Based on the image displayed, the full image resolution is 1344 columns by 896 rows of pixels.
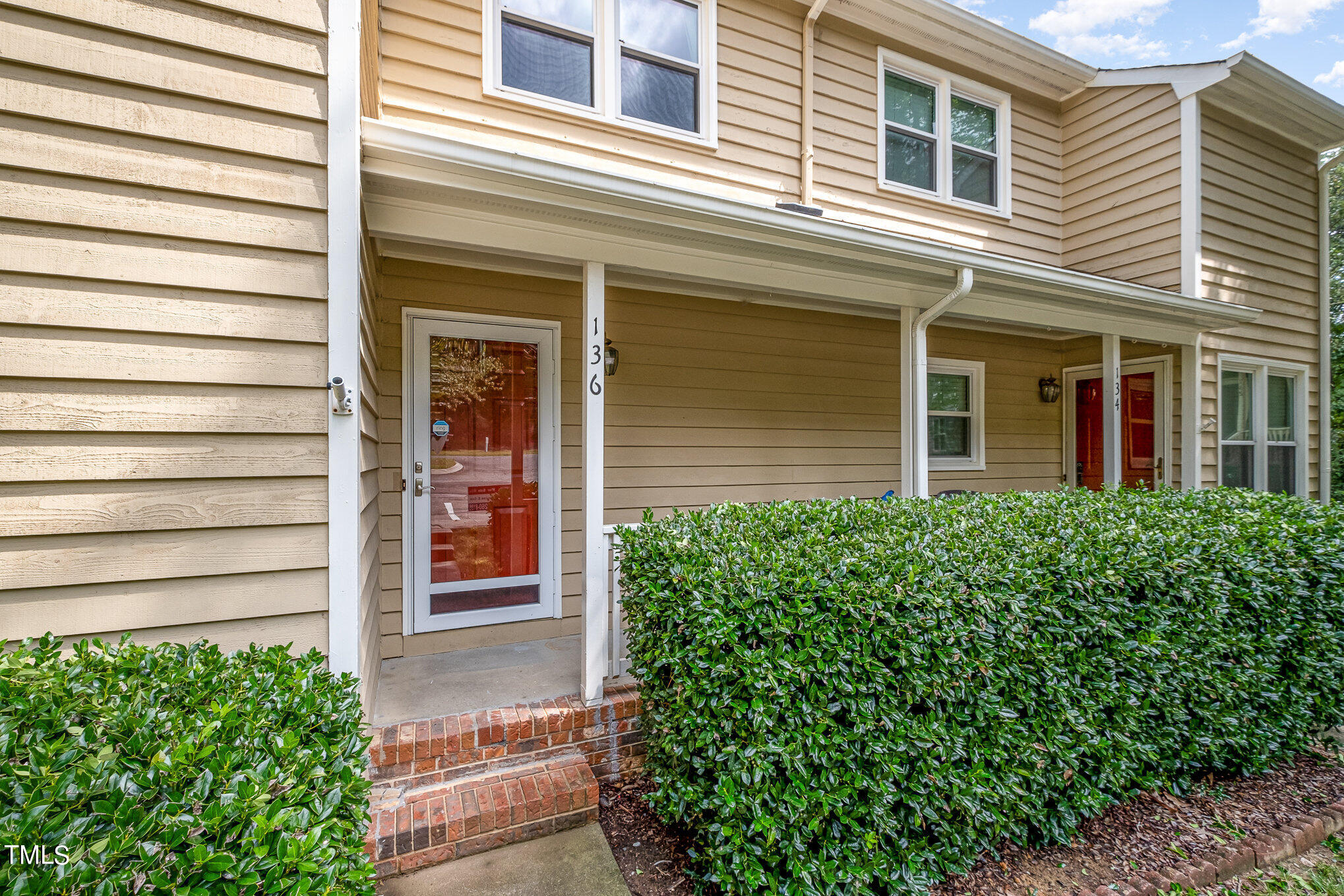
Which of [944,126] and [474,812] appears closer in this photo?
[474,812]

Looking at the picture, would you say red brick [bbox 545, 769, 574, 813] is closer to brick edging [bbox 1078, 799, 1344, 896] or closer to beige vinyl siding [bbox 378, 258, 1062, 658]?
beige vinyl siding [bbox 378, 258, 1062, 658]

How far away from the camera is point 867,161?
4.95m

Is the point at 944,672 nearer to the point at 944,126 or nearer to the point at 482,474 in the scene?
the point at 482,474

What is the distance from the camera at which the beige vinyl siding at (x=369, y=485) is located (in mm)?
2245

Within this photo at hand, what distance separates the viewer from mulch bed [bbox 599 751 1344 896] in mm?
2135

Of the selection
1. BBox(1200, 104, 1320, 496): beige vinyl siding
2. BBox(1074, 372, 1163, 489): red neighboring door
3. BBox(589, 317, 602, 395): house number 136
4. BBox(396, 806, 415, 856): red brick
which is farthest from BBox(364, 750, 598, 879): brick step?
BBox(1200, 104, 1320, 496): beige vinyl siding

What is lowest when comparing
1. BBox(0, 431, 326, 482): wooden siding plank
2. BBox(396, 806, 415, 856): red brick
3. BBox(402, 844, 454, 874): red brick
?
BBox(402, 844, 454, 874): red brick

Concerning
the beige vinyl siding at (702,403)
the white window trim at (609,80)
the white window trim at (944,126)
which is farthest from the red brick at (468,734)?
the white window trim at (944,126)

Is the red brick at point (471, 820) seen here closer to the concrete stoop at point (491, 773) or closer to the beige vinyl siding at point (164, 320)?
the concrete stoop at point (491, 773)

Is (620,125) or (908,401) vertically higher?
(620,125)

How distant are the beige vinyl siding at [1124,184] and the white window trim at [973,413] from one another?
5.14ft

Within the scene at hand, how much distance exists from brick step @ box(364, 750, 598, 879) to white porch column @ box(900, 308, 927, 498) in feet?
9.72

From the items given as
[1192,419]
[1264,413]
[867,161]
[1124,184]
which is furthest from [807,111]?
[1264,413]

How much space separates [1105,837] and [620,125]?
15.2 ft
